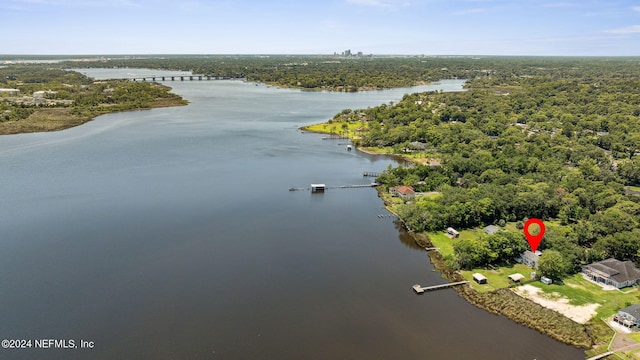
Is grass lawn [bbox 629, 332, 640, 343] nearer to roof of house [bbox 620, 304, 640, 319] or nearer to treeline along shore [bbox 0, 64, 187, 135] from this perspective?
roof of house [bbox 620, 304, 640, 319]

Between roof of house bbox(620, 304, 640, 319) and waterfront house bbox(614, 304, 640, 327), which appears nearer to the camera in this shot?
waterfront house bbox(614, 304, 640, 327)

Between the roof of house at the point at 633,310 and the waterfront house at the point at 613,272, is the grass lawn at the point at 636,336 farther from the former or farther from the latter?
the waterfront house at the point at 613,272

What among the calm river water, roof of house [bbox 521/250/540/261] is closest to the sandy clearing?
the calm river water

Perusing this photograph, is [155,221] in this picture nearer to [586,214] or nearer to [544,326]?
[544,326]

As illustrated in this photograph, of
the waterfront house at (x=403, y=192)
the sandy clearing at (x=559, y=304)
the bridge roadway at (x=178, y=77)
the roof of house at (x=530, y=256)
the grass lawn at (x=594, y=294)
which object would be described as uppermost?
the bridge roadway at (x=178, y=77)

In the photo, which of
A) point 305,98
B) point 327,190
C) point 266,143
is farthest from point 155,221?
point 305,98

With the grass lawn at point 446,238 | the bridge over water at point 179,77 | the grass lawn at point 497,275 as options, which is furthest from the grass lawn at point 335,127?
the bridge over water at point 179,77
